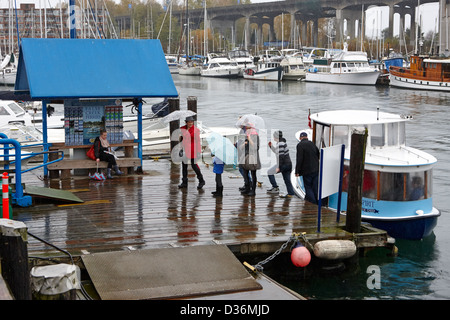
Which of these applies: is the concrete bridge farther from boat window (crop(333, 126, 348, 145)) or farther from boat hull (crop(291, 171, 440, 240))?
boat hull (crop(291, 171, 440, 240))

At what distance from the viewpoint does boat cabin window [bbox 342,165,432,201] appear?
15656mm

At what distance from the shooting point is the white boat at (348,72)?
260 feet

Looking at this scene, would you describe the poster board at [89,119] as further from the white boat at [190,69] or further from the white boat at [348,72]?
the white boat at [190,69]

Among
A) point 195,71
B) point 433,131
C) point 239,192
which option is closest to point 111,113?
point 239,192

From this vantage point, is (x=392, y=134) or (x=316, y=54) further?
(x=316, y=54)

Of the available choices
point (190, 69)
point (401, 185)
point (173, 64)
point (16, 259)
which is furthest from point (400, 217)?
point (173, 64)

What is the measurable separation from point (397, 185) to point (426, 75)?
2240 inches

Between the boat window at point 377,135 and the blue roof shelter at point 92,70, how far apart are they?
5.38 metres

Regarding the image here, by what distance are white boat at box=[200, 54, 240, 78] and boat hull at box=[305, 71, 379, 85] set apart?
1757 cm

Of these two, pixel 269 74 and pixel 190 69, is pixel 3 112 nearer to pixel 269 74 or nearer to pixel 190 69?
pixel 269 74

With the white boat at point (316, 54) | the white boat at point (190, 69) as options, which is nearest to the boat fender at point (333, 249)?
the white boat at point (316, 54)

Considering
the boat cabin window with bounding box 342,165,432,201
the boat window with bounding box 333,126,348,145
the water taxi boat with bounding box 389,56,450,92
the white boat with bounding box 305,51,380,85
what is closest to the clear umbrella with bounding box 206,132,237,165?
the boat window with bounding box 333,126,348,145

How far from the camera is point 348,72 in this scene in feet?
267

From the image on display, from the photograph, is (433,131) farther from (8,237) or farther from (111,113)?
(8,237)
